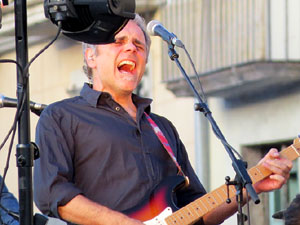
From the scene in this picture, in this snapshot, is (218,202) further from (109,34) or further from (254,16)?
(254,16)

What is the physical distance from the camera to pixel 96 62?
17.3ft

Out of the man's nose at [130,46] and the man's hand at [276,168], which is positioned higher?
the man's nose at [130,46]

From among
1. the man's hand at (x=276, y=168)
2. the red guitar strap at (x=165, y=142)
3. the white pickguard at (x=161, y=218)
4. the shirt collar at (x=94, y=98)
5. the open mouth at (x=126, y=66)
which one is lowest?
the white pickguard at (x=161, y=218)

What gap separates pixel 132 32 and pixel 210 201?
88 centimetres

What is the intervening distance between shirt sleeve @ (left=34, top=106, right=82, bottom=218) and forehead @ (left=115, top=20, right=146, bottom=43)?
1.64 ft

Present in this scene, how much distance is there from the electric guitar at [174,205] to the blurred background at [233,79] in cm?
483

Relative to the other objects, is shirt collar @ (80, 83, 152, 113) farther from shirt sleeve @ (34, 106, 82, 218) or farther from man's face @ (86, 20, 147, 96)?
shirt sleeve @ (34, 106, 82, 218)

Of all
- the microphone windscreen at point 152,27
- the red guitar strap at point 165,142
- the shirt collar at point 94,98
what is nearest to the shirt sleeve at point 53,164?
the shirt collar at point 94,98

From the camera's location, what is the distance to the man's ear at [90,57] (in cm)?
528

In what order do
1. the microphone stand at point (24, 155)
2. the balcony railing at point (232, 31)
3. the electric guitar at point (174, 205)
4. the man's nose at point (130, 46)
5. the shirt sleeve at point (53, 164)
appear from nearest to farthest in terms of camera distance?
the microphone stand at point (24, 155), the shirt sleeve at point (53, 164), the electric guitar at point (174, 205), the man's nose at point (130, 46), the balcony railing at point (232, 31)

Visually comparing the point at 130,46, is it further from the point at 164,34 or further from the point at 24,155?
the point at 24,155

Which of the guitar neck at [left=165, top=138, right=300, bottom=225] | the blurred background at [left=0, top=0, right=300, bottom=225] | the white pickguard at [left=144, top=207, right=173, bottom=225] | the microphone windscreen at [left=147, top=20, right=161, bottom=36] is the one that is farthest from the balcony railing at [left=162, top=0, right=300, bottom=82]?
the white pickguard at [left=144, top=207, right=173, bottom=225]

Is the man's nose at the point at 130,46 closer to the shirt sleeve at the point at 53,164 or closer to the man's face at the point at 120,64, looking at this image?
the man's face at the point at 120,64

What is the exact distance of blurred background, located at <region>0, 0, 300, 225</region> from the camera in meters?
10.0
